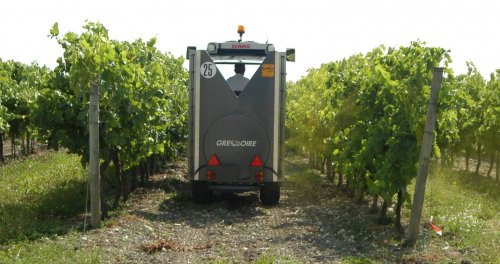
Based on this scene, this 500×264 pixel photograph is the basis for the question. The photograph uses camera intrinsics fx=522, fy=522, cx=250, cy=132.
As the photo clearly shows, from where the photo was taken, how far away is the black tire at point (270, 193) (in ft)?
38.1

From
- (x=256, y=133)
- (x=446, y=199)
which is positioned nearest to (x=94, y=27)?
(x=256, y=133)

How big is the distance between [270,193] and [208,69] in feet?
10.3

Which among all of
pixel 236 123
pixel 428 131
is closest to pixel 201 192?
pixel 236 123

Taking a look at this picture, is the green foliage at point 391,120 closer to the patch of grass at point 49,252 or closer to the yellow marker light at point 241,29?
the yellow marker light at point 241,29

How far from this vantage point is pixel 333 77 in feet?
45.9

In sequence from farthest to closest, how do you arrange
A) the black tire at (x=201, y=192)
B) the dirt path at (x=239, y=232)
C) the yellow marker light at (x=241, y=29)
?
1. the yellow marker light at (x=241, y=29)
2. the black tire at (x=201, y=192)
3. the dirt path at (x=239, y=232)

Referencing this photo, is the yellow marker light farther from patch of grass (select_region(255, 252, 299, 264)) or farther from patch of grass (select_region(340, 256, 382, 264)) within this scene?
patch of grass (select_region(340, 256, 382, 264))

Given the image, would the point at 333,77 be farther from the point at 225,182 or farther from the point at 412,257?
the point at 412,257

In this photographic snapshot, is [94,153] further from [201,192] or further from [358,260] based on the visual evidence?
[358,260]

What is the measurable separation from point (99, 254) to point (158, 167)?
11031 millimetres

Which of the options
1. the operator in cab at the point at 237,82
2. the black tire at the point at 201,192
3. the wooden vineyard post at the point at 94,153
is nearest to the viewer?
the wooden vineyard post at the point at 94,153

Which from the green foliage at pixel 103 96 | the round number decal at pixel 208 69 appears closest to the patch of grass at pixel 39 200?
the green foliage at pixel 103 96

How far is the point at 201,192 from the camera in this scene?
38.1ft

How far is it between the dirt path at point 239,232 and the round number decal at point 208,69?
2.90m
